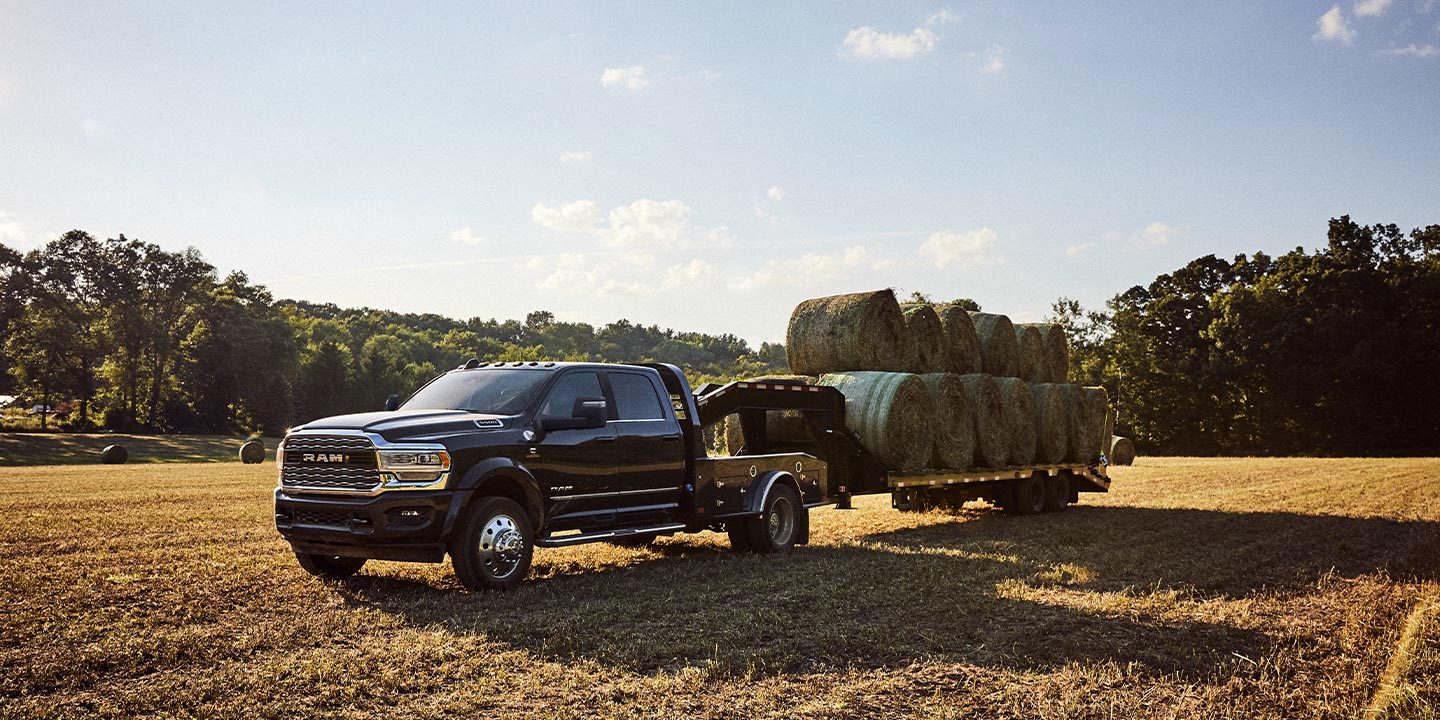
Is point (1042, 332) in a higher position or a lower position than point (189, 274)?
lower

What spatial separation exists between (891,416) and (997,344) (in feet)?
14.5

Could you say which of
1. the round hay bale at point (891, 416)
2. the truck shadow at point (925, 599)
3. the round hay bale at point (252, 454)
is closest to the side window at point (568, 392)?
the truck shadow at point (925, 599)

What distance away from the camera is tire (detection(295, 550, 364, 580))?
31.9 ft

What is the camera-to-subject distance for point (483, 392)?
1009 centimetres

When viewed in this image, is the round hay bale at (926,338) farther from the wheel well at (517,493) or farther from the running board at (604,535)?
the wheel well at (517,493)

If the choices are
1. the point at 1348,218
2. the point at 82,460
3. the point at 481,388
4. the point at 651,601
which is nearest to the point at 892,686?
the point at 651,601

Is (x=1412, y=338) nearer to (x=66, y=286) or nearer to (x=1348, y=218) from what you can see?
(x=1348, y=218)

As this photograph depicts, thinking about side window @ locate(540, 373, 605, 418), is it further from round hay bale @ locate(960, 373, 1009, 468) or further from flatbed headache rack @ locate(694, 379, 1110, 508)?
round hay bale @ locate(960, 373, 1009, 468)

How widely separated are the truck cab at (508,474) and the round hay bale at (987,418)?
17.5ft

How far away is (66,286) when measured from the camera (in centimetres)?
7094

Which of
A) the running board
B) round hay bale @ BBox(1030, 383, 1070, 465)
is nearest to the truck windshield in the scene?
the running board

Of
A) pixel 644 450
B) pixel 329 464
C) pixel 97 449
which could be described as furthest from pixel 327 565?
pixel 97 449

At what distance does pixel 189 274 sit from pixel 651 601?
75318 mm

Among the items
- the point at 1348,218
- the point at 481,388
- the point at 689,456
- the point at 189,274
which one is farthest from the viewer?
the point at 189,274
